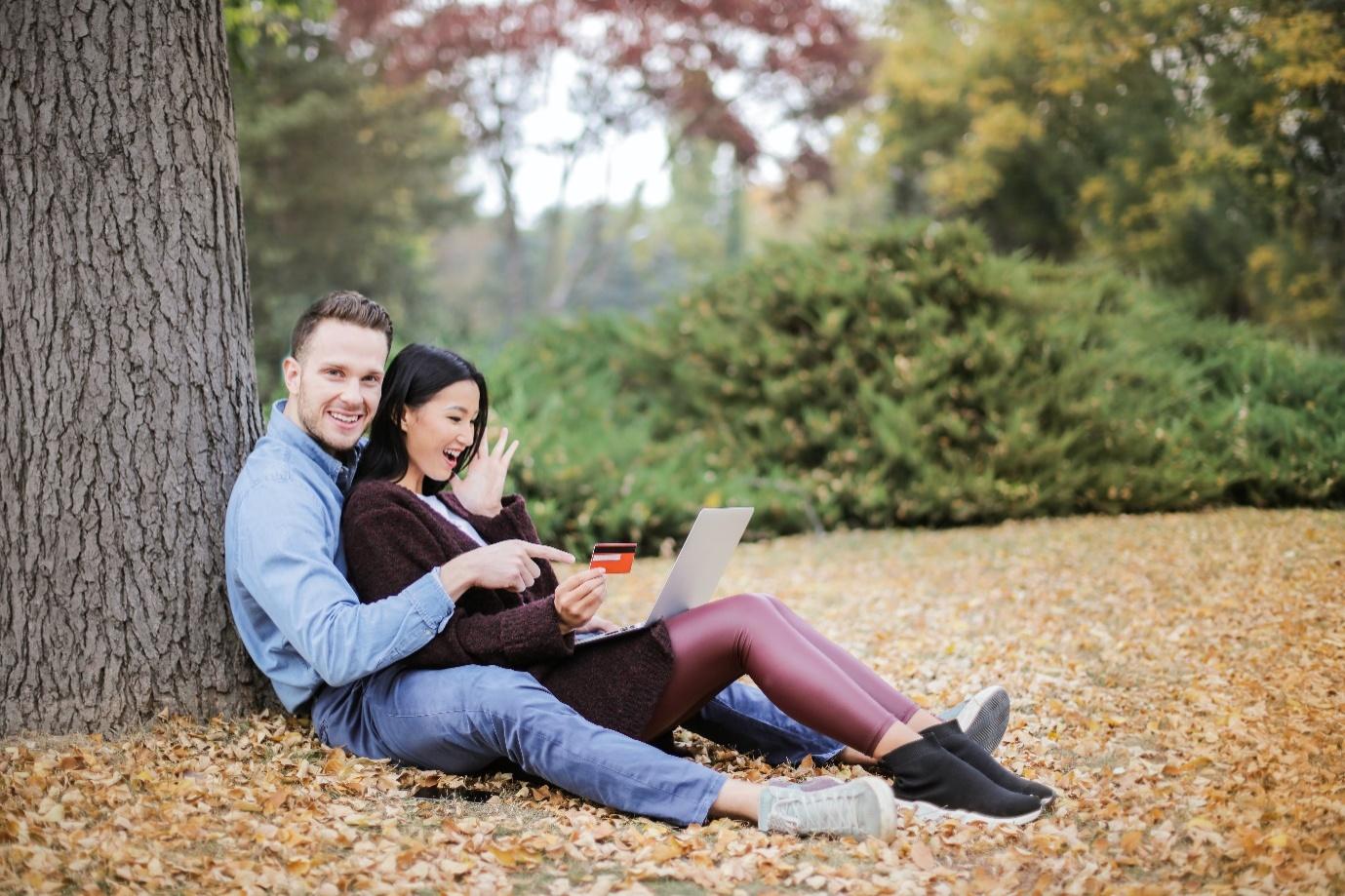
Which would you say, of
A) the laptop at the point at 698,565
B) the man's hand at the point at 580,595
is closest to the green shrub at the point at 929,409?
the laptop at the point at 698,565

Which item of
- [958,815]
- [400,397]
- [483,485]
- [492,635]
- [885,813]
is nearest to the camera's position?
[885,813]

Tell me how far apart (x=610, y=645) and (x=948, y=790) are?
952mm

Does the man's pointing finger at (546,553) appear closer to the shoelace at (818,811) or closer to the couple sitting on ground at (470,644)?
the couple sitting on ground at (470,644)

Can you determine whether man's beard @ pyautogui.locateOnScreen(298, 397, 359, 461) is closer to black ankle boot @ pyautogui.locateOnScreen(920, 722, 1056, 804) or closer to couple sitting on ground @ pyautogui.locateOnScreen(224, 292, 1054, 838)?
couple sitting on ground @ pyautogui.locateOnScreen(224, 292, 1054, 838)

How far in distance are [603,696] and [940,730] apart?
89cm

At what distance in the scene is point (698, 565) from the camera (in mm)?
2971

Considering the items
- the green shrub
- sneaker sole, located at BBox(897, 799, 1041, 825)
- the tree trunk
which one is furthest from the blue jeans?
the green shrub

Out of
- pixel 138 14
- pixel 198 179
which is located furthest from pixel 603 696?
pixel 138 14

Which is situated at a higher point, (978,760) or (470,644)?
(470,644)

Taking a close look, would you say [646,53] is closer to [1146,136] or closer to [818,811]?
[1146,136]

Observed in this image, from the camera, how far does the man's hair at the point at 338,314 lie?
3.05m

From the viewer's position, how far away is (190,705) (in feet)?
10.5

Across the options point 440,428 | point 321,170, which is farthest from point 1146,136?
point 440,428

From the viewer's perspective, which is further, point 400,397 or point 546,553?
point 400,397
